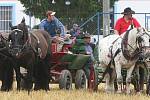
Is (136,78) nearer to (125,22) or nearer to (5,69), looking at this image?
(125,22)

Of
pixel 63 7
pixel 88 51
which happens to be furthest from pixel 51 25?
pixel 63 7

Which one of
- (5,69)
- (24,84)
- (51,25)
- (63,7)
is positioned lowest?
(24,84)

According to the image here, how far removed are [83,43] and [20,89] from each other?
289cm

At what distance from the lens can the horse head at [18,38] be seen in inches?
541

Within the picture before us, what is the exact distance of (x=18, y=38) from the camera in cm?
1388

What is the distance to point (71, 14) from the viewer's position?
31453 millimetres

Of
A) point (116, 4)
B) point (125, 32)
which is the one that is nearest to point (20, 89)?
point (125, 32)

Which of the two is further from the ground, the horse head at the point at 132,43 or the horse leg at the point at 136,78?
the horse head at the point at 132,43

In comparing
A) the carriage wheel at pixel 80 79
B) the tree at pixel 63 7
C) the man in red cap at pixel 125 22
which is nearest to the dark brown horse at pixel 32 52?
the carriage wheel at pixel 80 79

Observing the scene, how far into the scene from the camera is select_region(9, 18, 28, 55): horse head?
13734mm

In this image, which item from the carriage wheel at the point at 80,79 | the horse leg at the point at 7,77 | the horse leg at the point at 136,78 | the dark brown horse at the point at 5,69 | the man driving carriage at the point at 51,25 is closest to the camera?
the horse leg at the point at 136,78

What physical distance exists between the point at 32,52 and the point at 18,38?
1.72 feet

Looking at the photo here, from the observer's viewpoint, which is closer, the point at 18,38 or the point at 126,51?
the point at 126,51

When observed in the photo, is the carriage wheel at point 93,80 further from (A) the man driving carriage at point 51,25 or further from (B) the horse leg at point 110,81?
(A) the man driving carriage at point 51,25
